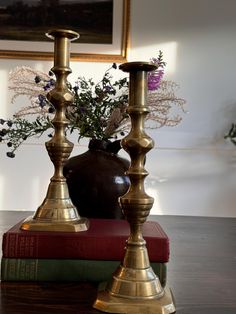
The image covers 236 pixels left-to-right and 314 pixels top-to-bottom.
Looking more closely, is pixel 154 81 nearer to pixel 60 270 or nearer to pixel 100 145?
pixel 100 145

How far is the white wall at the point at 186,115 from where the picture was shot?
2240 millimetres

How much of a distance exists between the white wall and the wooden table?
4.46ft

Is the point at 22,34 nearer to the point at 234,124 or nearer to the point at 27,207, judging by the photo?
the point at 27,207

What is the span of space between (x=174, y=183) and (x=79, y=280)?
1.73 metres

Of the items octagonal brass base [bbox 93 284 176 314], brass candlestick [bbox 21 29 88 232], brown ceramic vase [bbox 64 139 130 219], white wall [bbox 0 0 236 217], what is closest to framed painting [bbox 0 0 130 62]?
white wall [bbox 0 0 236 217]

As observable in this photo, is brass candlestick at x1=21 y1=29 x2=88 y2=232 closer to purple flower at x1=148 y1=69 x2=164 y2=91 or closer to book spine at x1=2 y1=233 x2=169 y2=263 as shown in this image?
book spine at x1=2 y1=233 x2=169 y2=263

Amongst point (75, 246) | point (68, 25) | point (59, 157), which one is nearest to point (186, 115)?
point (68, 25)

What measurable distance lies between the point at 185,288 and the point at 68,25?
1.88m

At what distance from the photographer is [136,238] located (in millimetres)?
498

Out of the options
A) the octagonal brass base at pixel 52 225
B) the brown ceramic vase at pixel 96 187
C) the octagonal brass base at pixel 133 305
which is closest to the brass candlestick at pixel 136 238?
the octagonal brass base at pixel 133 305

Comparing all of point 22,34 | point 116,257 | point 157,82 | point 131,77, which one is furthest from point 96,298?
point 22,34

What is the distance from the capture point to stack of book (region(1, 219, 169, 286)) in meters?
0.56

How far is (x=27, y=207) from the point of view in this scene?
2.24 m

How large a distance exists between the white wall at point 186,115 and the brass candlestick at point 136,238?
175 cm
